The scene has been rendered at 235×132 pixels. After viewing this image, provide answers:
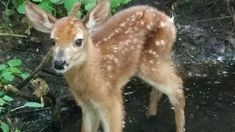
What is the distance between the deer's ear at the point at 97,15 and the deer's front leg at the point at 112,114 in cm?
78

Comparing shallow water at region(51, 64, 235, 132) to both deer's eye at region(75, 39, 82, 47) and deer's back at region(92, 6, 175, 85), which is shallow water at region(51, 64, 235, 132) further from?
deer's eye at region(75, 39, 82, 47)

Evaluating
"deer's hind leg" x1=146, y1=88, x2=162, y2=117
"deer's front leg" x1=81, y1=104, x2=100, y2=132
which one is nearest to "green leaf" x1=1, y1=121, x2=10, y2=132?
"deer's front leg" x1=81, y1=104, x2=100, y2=132

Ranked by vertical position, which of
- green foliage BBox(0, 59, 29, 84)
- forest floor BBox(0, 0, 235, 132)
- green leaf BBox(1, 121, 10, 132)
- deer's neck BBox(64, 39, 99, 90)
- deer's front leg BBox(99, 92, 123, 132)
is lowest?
forest floor BBox(0, 0, 235, 132)

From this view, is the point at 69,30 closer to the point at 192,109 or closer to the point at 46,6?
the point at 46,6

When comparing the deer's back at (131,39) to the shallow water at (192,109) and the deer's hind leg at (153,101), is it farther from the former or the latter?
the shallow water at (192,109)

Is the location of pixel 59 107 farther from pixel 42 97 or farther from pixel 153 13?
pixel 153 13

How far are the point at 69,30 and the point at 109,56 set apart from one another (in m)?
0.90

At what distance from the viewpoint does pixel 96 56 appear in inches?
255

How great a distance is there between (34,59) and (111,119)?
1.90 meters

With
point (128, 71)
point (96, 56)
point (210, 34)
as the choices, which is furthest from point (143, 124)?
point (210, 34)

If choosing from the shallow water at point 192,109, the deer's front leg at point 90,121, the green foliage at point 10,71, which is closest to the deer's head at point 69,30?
the green foliage at point 10,71

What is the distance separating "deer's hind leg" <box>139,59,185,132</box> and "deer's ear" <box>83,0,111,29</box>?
3.61 feet

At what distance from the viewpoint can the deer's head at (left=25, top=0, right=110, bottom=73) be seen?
5.84m

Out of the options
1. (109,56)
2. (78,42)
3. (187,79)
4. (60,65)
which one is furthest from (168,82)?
(60,65)
